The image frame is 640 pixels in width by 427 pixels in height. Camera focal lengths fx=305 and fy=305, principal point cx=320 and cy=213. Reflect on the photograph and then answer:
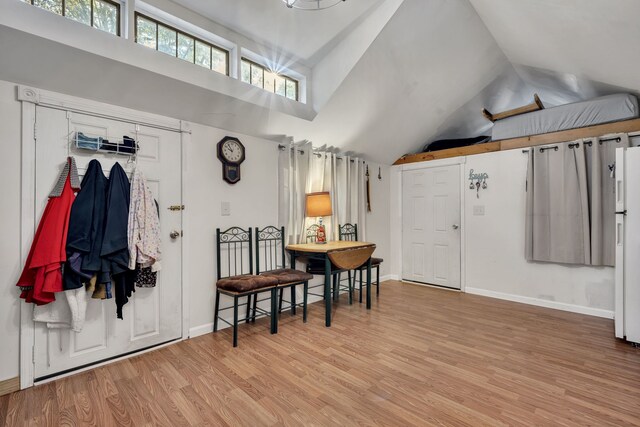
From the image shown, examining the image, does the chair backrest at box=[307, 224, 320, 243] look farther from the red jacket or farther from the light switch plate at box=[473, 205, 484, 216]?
the red jacket

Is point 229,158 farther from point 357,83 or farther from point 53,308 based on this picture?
point 53,308

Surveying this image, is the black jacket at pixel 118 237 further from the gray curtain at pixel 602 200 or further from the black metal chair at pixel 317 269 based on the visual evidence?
the gray curtain at pixel 602 200

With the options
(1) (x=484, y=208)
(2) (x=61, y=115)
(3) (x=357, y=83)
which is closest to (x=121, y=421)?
(2) (x=61, y=115)

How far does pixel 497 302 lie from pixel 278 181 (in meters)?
2.96

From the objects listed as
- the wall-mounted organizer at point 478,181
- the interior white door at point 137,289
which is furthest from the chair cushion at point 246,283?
the wall-mounted organizer at point 478,181

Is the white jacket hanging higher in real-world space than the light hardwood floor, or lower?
higher

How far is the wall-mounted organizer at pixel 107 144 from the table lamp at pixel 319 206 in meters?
1.75

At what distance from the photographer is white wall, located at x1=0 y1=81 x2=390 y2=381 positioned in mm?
1831

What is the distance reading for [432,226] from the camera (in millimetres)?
4449

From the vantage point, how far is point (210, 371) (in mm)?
2086

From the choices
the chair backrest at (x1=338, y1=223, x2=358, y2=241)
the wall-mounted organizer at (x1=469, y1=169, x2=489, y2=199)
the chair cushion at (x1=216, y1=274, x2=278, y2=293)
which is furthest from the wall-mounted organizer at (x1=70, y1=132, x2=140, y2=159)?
the wall-mounted organizer at (x1=469, y1=169, x2=489, y2=199)

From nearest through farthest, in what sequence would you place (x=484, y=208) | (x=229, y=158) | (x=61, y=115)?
1. (x=61, y=115)
2. (x=229, y=158)
3. (x=484, y=208)

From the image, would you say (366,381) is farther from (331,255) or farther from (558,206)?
(558,206)

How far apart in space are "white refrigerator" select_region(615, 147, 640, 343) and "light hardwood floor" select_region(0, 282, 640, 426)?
0.75 feet
